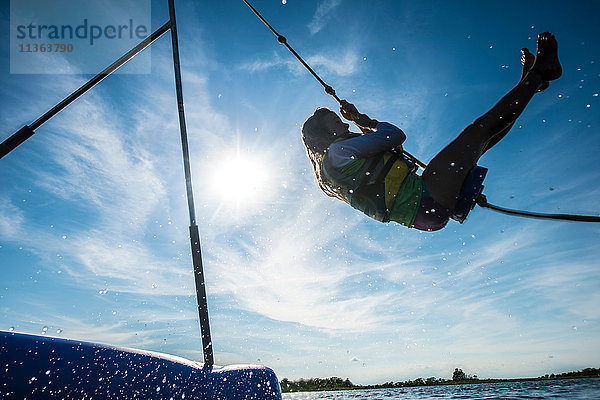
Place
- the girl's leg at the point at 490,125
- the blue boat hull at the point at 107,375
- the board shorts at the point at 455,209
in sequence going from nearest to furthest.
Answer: the blue boat hull at the point at 107,375, the girl's leg at the point at 490,125, the board shorts at the point at 455,209

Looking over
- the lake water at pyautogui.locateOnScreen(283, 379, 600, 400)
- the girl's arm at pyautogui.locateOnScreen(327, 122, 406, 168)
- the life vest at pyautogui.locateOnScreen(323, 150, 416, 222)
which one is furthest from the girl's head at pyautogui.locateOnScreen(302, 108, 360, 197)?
the lake water at pyautogui.locateOnScreen(283, 379, 600, 400)

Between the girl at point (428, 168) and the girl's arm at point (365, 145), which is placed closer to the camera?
the girl at point (428, 168)

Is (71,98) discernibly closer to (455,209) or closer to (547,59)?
(455,209)

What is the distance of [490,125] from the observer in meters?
3.06

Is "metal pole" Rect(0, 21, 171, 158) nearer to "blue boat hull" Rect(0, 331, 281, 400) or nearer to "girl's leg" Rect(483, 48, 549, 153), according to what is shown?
"blue boat hull" Rect(0, 331, 281, 400)

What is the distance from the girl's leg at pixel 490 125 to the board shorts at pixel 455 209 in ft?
0.29

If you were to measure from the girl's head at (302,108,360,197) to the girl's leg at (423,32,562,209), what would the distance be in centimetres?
127

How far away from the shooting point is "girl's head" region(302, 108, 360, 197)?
13.3ft

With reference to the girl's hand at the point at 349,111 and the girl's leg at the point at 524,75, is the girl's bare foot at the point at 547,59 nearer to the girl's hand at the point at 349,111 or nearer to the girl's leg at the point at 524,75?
the girl's leg at the point at 524,75

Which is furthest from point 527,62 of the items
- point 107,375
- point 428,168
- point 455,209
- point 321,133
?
point 107,375

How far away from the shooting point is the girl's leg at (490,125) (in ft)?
9.96

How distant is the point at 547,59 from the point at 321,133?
7.73ft

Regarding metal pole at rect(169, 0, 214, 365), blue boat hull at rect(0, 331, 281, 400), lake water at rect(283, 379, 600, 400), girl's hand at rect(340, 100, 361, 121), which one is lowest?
lake water at rect(283, 379, 600, 400)

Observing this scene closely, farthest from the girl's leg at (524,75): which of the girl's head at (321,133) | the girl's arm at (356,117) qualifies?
the girl's head at (321,133)
